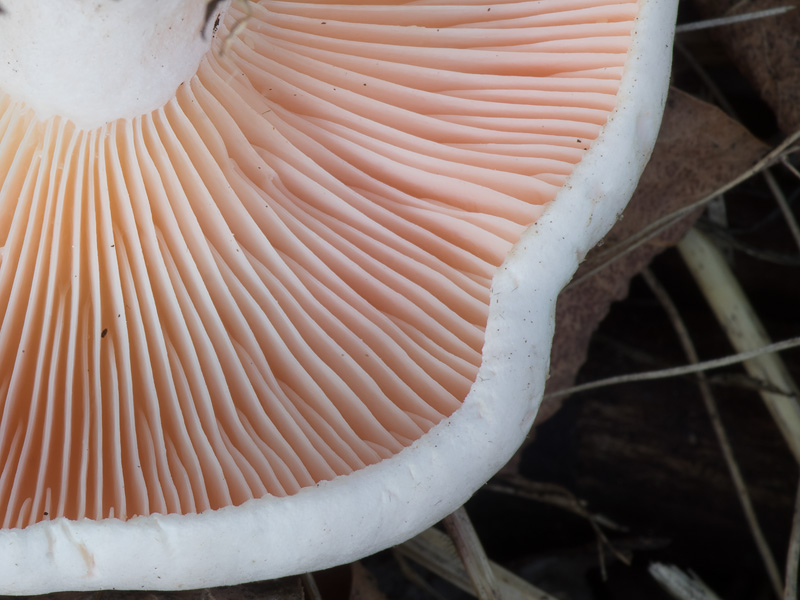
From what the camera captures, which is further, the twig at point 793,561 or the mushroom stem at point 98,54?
the twig at point 793,561

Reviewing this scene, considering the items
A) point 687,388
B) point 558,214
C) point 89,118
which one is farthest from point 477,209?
point 687,388

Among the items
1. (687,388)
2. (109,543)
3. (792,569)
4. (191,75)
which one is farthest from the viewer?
(687,388)

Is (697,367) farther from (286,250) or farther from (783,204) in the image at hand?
(286,250)

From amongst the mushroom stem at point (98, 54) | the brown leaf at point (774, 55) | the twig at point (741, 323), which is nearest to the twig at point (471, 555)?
the twig at point (741, 323)

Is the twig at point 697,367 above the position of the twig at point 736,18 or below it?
below

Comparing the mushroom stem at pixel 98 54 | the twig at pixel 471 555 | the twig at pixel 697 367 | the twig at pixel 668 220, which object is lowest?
the twig at pixel 471 555

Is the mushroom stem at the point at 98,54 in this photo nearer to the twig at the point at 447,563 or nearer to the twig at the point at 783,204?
the twig at the point at 447,563

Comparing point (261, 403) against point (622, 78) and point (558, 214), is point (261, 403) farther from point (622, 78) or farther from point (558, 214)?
point (622, 78)

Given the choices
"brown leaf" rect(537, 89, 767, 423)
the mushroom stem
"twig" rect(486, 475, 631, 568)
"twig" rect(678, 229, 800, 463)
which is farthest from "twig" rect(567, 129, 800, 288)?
the mushroom stem
